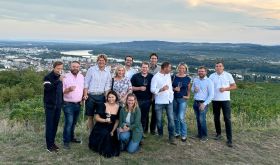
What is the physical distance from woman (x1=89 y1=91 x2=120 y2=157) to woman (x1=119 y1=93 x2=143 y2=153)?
127 mm

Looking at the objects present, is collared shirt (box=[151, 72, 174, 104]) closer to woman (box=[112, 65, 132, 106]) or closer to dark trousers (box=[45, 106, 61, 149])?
woman (box=[112, 65, 132, 106])

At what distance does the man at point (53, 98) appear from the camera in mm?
7086

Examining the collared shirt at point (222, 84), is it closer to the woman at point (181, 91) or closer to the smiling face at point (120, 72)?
the woman at point (181, 91)

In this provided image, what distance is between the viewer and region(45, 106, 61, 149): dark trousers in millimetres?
7285

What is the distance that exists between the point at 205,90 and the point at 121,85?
6.43 ft

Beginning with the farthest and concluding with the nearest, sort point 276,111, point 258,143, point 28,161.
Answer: point 276,111 → point 258,143 → point 28,161

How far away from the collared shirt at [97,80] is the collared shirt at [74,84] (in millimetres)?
169

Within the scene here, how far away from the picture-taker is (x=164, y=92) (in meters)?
7.96

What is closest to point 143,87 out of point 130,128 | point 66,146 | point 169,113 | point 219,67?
point 169,113

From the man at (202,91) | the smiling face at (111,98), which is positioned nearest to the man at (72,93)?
the smiling face at (111,98)

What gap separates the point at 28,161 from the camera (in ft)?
22.5

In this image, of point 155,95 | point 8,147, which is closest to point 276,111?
A: point 155,95

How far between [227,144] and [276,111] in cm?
769

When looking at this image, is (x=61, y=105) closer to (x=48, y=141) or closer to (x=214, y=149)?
(x=48, y=141)
